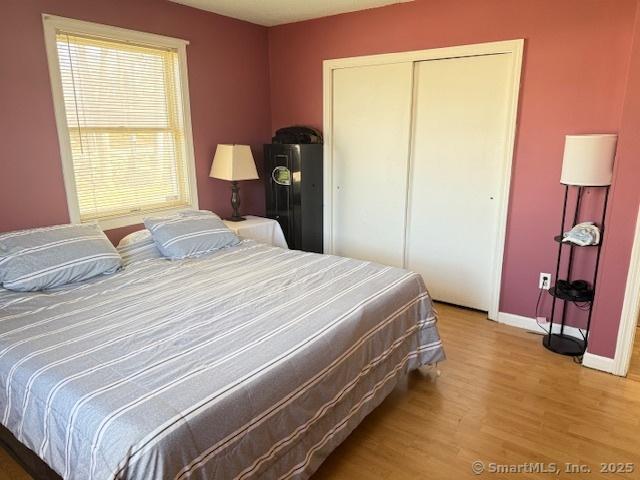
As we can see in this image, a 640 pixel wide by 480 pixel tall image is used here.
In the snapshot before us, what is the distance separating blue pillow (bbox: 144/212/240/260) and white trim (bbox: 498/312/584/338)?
2.08 metres

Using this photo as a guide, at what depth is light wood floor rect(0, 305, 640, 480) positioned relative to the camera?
74.8 inches

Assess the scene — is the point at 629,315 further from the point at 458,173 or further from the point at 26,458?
→ the point at 26,458

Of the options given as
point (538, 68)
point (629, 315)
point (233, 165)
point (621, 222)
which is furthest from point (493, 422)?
point (233, 165)

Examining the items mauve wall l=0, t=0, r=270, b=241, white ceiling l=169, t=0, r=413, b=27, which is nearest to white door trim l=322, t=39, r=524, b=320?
white ceiling l=169, t=0, r=413, b=27

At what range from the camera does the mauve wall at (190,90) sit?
8.23 ft

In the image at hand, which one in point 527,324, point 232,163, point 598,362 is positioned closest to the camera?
point 598,362

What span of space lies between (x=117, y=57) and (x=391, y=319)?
2534 millimetres

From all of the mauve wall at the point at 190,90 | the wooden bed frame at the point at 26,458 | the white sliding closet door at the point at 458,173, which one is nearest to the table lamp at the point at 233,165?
the mauve wall at the point at 190,90

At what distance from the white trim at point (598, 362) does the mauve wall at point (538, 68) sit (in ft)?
0.19

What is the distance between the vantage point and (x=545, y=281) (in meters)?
3.06

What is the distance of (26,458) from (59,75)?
2154 millimetres

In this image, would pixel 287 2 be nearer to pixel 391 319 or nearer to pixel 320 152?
pixel 320 152

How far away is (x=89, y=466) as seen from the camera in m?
1.22

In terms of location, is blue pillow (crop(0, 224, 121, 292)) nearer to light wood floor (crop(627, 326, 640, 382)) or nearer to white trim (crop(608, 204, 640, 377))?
white trim (crop(608, 204, 640, 377))
